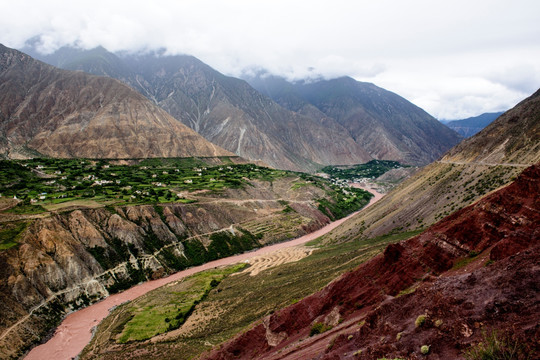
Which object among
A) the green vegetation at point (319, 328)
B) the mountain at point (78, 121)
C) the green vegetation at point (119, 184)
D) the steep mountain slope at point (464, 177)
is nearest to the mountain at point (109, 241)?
the green vegetation at point (119, 184)

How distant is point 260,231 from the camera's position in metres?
85.9

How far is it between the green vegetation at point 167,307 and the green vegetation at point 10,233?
2027cm

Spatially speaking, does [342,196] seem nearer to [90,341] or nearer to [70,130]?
[90,341]

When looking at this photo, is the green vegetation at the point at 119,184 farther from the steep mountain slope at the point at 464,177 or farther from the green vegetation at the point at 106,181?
the steep mountain slope at the point at 464,177

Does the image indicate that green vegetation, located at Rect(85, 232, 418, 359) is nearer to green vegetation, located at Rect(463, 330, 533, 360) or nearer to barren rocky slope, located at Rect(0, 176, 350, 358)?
barren rocky slope, located at Rect(0, 176, 350, 358)

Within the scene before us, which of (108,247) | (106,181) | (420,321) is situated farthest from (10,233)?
(420,321)

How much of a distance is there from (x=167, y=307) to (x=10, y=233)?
2849 centimetres

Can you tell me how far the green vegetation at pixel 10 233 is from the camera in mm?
48281

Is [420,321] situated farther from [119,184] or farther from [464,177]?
[119,184]

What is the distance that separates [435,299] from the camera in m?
15.1

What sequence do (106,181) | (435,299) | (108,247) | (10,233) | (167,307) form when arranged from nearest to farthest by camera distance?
(435,299) < (167,307) < (10,233) < (108,247) < (106,181)

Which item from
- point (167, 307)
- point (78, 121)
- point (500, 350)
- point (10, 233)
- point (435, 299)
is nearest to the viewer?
point (500, 350)

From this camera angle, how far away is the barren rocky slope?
145ft

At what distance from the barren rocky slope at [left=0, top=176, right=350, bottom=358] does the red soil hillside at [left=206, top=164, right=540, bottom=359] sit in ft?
110
